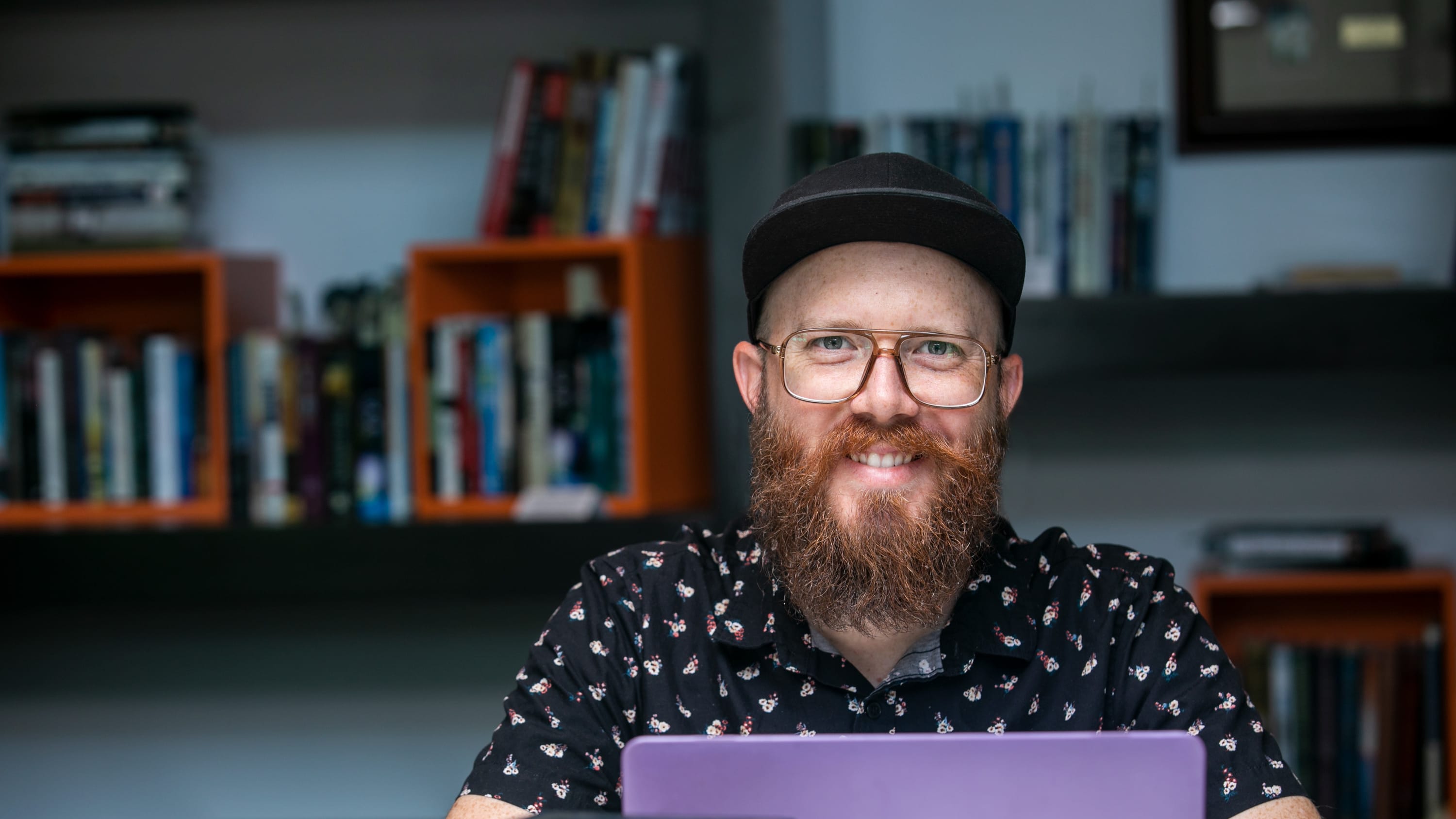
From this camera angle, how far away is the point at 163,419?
7.07 feet

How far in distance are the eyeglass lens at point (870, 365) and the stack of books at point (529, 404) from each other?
3.06 ft

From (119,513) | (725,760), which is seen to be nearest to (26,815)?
(119,513)

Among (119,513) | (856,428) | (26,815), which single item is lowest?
(26,815)

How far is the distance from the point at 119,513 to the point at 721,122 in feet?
4.09

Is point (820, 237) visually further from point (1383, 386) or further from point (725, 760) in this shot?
point (1383, 386)

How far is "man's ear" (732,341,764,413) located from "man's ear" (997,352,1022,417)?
0.25 meters

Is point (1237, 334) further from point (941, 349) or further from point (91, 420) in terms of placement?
point (91, 420)

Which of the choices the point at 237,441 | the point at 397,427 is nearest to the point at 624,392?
the point at 397,427

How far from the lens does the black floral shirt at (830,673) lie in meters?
1.12

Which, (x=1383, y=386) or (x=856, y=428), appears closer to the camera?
(x=856, y=428)

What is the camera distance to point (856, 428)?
1.14 meters

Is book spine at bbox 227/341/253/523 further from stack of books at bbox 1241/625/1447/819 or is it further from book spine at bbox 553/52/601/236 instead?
stack of books at bbox 1241/625/1447/819

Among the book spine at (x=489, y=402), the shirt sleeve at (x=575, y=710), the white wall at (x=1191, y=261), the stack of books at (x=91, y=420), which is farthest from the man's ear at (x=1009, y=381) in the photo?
the stack of books at (x=91, y=420)

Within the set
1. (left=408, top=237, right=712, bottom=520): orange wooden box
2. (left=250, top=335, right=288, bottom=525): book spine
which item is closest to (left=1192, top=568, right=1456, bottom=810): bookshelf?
(left=408, top=237, right=712, bottom=520): orange wooden box
